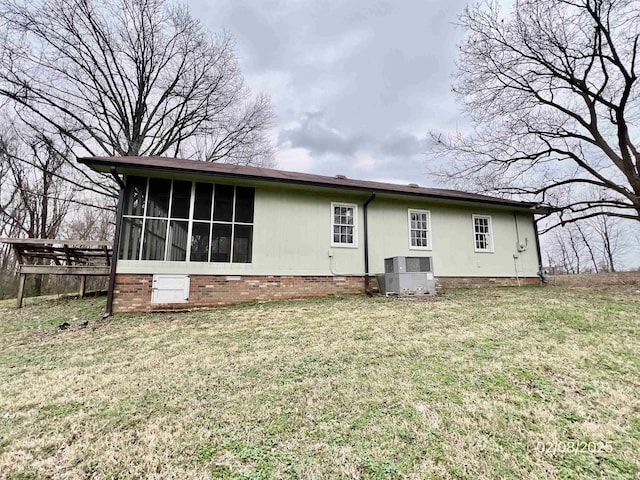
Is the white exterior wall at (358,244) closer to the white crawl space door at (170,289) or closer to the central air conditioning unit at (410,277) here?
the white crawl space door at (170,289)

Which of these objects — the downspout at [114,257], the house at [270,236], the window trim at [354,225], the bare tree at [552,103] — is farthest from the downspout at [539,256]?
the downspout at [114,257]

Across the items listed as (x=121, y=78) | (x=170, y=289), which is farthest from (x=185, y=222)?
(x=121, y=78)

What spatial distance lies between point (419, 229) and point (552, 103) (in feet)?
23.0

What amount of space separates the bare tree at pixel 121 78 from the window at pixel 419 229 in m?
10.9

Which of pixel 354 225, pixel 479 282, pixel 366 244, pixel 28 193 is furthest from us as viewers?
pixel 28 193

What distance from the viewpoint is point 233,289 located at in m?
7.25

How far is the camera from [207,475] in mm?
1760

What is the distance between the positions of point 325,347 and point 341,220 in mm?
5138

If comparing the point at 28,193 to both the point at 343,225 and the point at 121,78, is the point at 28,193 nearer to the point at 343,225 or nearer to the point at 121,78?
the point at 121,78

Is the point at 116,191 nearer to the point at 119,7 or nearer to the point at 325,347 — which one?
the point at 119,7

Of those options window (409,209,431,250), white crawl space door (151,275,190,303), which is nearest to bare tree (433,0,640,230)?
window (409,209,431,250)

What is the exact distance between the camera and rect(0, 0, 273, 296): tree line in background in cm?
1053

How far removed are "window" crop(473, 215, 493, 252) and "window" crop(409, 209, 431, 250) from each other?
1792mm

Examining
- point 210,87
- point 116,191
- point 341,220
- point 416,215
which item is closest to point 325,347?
point 341,220
